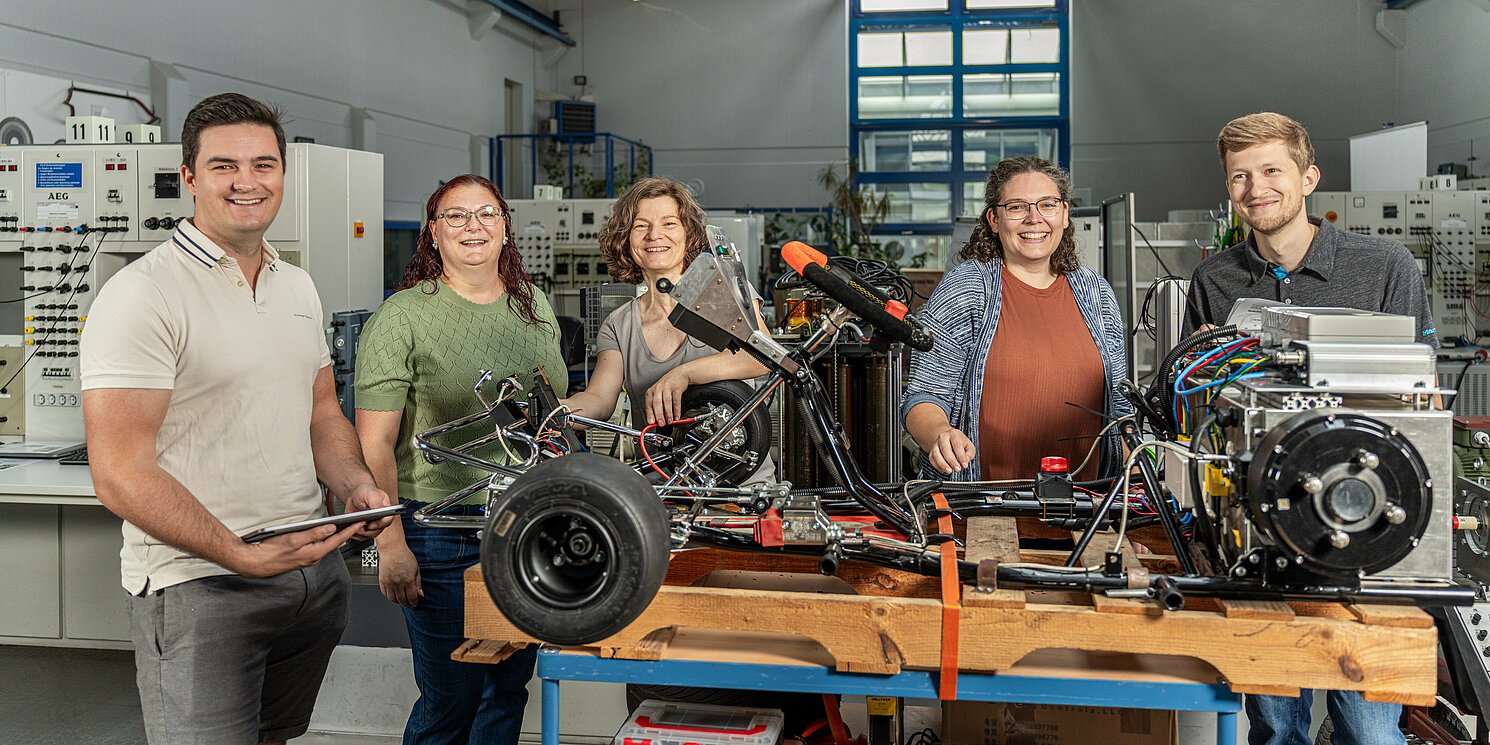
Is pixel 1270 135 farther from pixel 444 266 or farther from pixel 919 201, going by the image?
pixel 919 201

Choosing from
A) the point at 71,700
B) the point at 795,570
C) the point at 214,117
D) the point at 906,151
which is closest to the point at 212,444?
the point at 214,117

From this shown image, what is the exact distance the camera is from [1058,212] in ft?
6.22

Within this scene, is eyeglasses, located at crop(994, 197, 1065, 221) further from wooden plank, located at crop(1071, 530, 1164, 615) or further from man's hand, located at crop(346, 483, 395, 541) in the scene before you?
man's hand, located at crop(346, 483, 395, 541)

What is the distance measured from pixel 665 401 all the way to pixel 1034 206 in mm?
763

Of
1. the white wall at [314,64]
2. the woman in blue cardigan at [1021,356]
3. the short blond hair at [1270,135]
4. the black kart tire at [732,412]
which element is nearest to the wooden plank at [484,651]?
the black kart tire at [732,412]

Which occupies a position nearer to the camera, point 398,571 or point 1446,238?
point 398,571

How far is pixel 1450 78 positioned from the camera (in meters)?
8.91

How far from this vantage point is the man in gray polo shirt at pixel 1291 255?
175 centimetres

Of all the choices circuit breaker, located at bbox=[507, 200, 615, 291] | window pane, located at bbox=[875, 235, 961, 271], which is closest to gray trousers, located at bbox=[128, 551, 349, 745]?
circuit breaker, located at bbox=[507, 200, 615, 291]

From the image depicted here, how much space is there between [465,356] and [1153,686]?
3.98 feet

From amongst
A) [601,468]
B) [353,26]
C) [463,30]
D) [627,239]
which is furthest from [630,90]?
[601,468]

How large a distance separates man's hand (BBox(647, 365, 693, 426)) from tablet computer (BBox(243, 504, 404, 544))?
0.50 metres

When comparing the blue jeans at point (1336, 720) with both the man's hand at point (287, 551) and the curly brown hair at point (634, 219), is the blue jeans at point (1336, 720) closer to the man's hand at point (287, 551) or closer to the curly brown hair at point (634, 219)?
the curly brown hair at point (634, 219)

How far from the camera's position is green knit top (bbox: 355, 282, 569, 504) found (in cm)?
177
